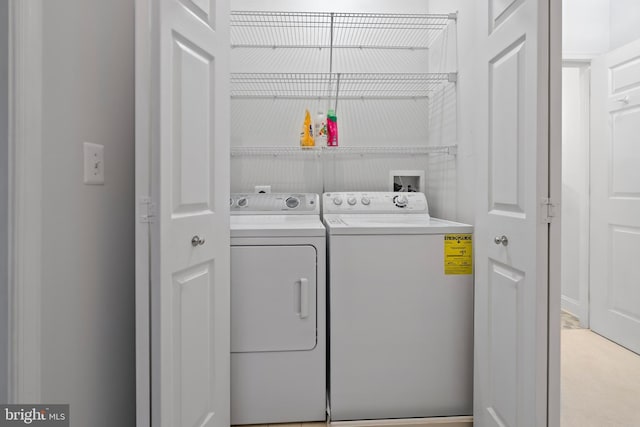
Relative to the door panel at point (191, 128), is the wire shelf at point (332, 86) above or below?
above

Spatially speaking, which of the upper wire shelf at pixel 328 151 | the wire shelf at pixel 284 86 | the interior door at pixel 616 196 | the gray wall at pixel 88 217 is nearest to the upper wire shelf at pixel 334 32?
the wire shelf at pixel 284 86

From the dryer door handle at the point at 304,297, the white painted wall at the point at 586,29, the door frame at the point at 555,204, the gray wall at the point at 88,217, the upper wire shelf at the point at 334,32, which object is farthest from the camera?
the white painted wall at the point at 586,29

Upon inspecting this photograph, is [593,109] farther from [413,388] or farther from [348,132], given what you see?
[413,388]

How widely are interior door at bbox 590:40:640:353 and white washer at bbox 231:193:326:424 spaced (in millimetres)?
2233

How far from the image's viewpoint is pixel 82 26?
123cm

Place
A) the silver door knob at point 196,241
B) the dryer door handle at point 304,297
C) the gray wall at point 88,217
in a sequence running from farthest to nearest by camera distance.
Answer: the dryer door handle at point 304,297 < the silver door knob at point 196,241 < the gray wall at point 88,217

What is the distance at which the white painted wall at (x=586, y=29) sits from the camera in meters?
2.91

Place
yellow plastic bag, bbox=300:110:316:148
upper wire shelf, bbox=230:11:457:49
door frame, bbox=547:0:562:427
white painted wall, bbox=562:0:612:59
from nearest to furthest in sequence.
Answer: door frame, bbox=547:0:562:427
yellow plastic bag, bbox=300:110:316:148
upper wire shelf, bbox=230:11:457:49
white painted wall, bbox=562:0:612:59

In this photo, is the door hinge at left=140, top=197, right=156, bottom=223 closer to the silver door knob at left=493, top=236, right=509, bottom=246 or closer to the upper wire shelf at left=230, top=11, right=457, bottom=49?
the silver door knob at left=493, top=236, right=509, bottom=246

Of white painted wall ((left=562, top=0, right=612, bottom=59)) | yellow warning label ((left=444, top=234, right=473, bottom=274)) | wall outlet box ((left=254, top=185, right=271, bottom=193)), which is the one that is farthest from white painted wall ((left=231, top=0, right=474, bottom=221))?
white painted wall ((left=562, top=0, right=612, bottom=59))

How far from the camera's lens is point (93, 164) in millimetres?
1264

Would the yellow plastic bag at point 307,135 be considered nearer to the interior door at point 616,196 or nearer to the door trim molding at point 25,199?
the door trim molding at point 25,199

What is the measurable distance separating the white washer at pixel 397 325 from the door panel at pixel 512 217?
115 mm

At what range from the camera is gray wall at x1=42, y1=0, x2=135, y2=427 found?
3.57ft
